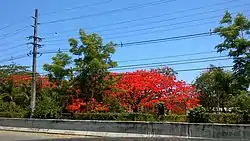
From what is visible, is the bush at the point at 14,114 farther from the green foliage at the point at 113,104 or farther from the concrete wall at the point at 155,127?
the green foliage at the point at 113,104

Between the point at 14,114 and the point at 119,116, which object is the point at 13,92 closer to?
the point at 14,114

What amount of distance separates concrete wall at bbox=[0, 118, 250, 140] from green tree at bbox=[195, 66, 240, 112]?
7.22m

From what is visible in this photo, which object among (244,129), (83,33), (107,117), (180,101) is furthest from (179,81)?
(244,129)

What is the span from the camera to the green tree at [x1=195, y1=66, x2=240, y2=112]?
27212 mm

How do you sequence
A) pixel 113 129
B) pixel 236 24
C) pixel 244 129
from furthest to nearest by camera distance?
pixel 236 24 → pixel 113 129 → pixel 244 129

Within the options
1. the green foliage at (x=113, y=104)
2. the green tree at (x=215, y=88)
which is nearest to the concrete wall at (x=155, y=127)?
the green tree at (x=215, y=88)

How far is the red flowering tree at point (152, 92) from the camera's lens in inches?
1404

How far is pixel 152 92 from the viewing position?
36.3 m

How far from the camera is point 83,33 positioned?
3538cm

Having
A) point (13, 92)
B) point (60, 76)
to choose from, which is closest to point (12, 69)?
point (13, 92)

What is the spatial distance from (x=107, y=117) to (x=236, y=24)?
11.0 metres

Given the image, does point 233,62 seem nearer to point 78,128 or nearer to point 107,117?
point 107,117

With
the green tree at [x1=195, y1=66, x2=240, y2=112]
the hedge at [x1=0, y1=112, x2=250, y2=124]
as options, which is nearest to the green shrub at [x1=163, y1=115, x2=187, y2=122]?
the hedge at [x1=0, y1=112, x2=250, y2=124]

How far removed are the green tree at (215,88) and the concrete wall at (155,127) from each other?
722cm
